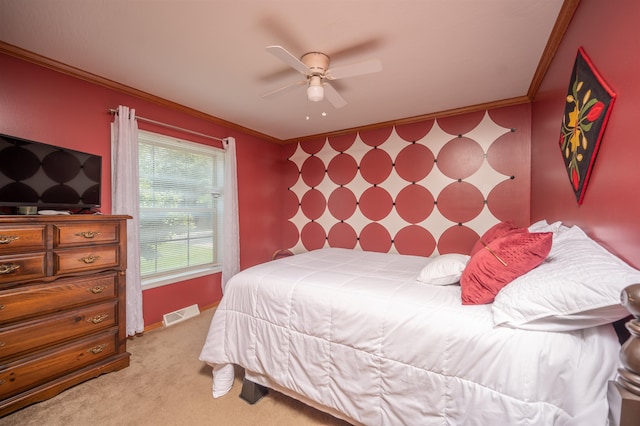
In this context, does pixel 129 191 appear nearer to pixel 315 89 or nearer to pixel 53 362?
pixel 53 362

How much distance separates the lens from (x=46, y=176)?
6.50ft

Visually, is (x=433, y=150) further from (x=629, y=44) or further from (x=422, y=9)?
(x=629, y=44)

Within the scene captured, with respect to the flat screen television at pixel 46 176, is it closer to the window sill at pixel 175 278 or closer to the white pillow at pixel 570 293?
the window sill at pixel 175 278

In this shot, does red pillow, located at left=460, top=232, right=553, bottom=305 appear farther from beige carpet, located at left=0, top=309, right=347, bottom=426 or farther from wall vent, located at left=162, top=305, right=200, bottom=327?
wall vent, located at left=162, top=305, right=200, bottom=327

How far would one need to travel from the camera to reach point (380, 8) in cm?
158

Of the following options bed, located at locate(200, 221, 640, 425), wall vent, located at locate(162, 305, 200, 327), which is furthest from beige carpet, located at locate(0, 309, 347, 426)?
wall vent, located at locate(162, 305, 200, 327)

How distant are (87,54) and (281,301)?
239 cm

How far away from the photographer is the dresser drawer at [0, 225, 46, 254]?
1.56m

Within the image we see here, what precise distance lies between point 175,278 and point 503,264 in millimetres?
3146

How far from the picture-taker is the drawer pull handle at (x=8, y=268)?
1562 mm

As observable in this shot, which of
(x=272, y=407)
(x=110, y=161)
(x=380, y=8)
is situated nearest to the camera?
(x=380, y=8)

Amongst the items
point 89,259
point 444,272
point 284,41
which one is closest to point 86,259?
point 89,259

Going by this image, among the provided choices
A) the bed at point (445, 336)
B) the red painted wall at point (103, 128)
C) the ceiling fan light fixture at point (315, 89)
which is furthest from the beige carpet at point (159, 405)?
the ceiling fan light fixture at point (315, 89)

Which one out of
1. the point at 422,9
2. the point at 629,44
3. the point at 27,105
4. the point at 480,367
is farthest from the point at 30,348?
the point at 629,44
